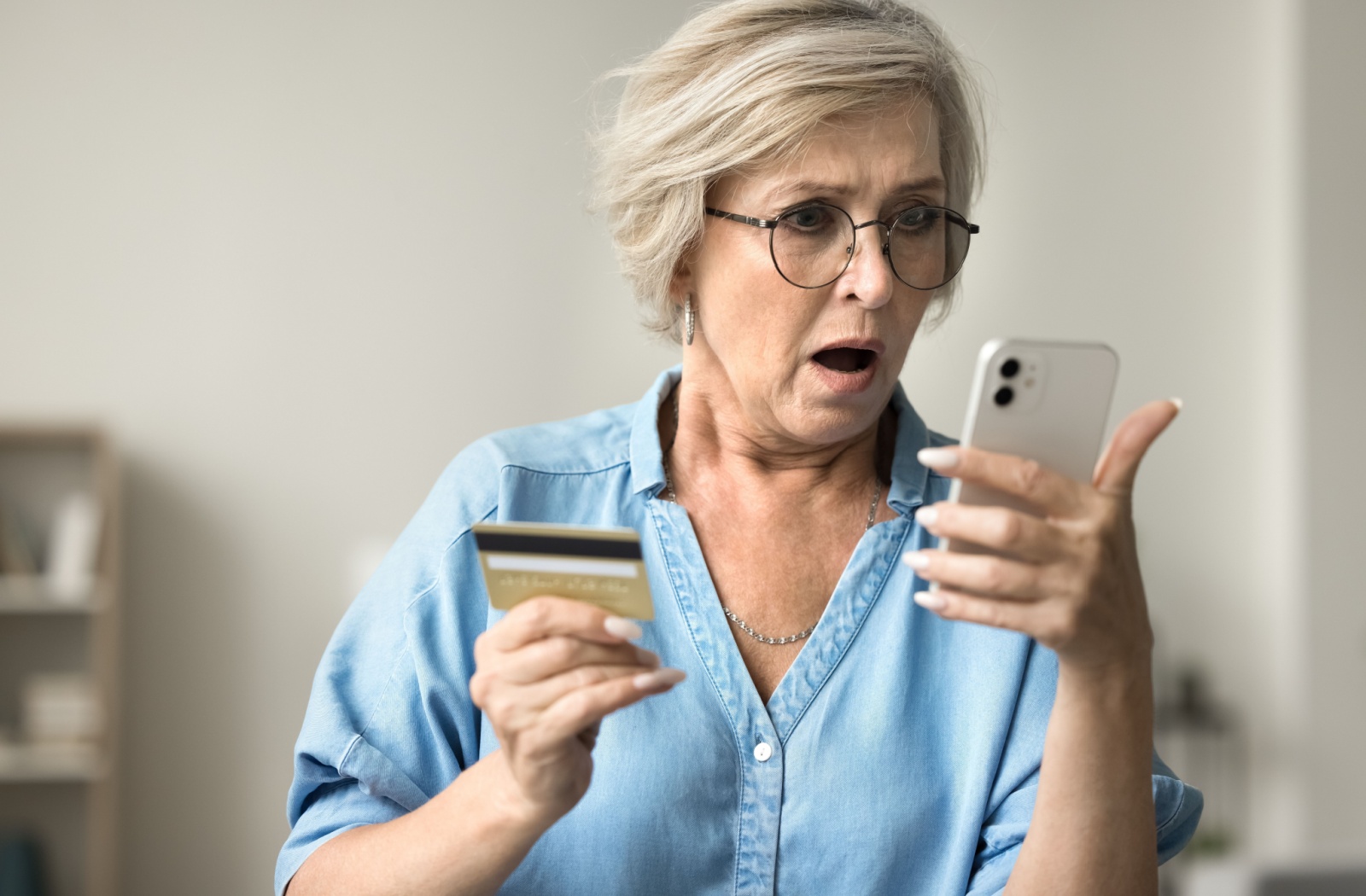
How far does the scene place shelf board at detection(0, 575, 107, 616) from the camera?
311 cm

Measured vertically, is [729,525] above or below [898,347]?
below

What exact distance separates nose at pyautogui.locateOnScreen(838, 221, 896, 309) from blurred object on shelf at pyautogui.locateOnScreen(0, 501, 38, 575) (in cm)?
288

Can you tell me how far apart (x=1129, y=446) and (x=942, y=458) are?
13 cm

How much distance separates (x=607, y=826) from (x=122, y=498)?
2892 mm

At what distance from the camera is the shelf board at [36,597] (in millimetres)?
3107

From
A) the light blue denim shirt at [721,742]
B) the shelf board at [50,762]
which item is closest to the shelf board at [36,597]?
the shelf board at [50,762]

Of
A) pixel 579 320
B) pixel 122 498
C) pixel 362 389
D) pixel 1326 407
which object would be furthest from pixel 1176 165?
pixel 122 498

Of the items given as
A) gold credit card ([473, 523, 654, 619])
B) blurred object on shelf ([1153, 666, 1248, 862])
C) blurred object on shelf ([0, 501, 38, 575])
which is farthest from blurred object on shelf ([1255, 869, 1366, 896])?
blurred object on shelf ([0, 501, 38, 575])

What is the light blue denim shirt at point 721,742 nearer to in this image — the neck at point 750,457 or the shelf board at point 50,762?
the neck at point 750,457

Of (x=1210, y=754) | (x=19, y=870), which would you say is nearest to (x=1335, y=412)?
(x=1210, y=754)

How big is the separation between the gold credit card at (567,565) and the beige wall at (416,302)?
284 cm

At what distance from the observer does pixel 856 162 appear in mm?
1077

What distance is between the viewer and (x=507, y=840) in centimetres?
85

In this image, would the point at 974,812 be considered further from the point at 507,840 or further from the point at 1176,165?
the point at 1176,165
